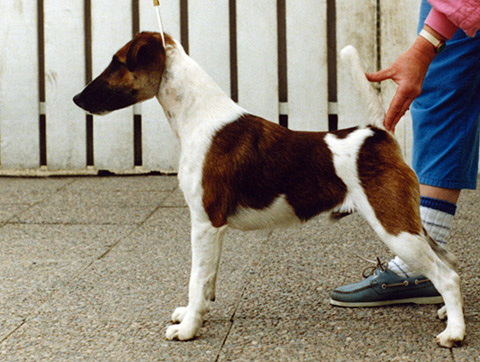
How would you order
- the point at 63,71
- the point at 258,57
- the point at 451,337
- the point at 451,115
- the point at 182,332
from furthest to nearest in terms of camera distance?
the point at 63,71 → the point at 258,57 → the point at 451,115 → the point at 182,332 → the point at 451,337

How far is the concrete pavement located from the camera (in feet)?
8.76

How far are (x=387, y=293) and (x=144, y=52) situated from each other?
4.56 ft

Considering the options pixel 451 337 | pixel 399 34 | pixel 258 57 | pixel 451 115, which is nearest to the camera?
pixel 451 337

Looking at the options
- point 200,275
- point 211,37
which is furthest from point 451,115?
point 211,37

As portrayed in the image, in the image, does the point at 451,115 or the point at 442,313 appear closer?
the point at 442,313

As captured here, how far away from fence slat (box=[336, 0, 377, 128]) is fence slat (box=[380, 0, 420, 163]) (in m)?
0.08

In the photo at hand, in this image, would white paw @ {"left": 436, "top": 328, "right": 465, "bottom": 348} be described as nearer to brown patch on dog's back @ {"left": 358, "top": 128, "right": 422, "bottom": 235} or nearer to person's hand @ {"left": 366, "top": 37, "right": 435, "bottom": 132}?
brown patch on dog's back @ {"left": 358, "top": 128, "right": 422, "bottom": 235}

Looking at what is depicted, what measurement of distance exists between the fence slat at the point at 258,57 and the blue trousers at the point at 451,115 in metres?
2.80

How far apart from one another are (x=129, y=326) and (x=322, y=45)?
3.50m

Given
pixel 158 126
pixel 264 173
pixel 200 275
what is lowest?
pixel 200 275

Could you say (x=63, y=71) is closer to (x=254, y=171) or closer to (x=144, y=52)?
(x=144, y=52)

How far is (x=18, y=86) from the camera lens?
6.07 m

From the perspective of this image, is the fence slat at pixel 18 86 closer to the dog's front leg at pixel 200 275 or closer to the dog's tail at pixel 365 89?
the dog's front leg at pixel 200 275

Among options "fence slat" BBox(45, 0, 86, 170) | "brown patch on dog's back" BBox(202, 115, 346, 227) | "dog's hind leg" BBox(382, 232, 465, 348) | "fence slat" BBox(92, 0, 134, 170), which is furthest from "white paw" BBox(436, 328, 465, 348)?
"fence slat" BBox(45, 0, 86, 170)
